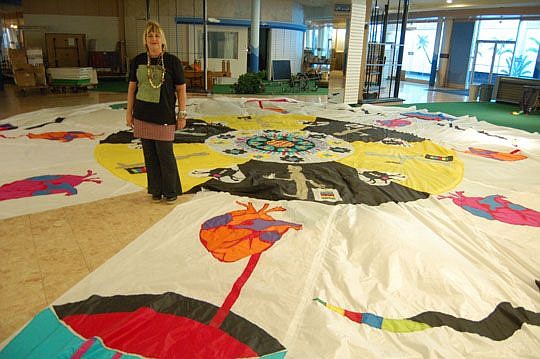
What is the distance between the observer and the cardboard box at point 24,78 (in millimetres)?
8991

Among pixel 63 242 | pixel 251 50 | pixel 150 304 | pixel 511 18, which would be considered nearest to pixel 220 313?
pixel 150 304

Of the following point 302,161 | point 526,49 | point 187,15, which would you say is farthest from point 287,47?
point 302,161

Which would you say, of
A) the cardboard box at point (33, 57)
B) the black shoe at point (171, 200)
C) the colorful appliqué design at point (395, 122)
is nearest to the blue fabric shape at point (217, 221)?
the black shoe at point (171, 200)

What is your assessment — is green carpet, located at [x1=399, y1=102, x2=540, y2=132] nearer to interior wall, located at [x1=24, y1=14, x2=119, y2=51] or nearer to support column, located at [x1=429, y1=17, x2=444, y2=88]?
support column, located at [x1=429, y1=17, x2=444, y2=88]

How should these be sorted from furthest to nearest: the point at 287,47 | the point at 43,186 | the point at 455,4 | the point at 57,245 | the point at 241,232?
Answer: the point at 287,47
the point at 455,4
the point at 43,186
the point at 241,232
the point at 57,245

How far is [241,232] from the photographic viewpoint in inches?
109

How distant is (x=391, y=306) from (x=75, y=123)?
5.38 meters

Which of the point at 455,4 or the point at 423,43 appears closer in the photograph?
the point at 455,4

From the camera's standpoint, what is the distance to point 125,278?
2.21 m

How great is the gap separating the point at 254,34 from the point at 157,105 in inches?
390

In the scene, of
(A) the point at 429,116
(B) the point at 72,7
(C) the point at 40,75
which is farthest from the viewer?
(B) the point at 72,7

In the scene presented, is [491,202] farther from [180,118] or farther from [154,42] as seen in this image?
[154,42]

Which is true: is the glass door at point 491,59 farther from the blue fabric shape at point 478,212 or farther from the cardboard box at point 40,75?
the cardboard box at point 40,75

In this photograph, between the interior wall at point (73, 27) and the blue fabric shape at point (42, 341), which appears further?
the interior wall at point (73, 27)
